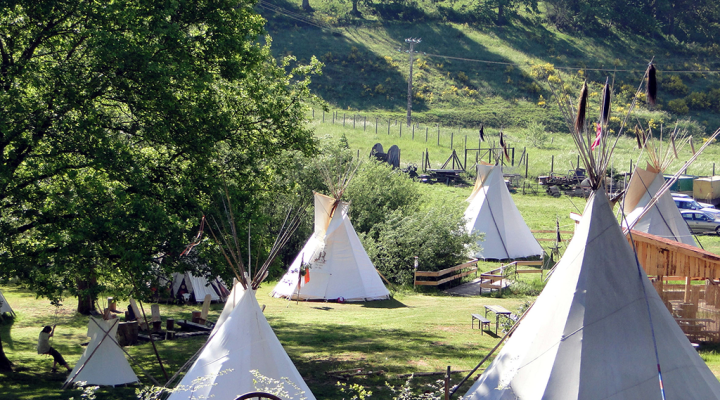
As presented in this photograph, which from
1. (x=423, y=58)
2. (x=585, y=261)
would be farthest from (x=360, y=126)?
(x=585, y=261)

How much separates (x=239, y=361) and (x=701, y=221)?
86.9ft

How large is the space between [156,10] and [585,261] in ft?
26.3

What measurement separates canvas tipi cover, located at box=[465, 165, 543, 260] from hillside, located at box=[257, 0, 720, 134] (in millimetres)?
32888

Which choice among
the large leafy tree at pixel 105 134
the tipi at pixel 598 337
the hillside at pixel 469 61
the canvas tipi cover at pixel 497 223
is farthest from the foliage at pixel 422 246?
the hillside at pixel 469 61

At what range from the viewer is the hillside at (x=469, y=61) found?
61344 millimetres

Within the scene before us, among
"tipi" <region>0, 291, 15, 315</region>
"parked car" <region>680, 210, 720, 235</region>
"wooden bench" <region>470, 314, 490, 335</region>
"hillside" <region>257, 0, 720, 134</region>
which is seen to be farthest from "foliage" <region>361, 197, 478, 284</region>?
"hillside" <region>257, 0, 720, 134</region>

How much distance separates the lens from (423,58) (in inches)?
2894

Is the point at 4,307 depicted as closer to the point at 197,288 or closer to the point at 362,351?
the point at 197,288

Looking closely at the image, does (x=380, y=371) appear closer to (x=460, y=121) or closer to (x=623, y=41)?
(x=460, y=121)

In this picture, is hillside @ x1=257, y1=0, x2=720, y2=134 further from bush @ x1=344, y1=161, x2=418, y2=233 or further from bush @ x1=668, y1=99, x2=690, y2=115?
bush @ x1=344, y1=161, x2=418, y2=233

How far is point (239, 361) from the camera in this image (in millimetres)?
8695

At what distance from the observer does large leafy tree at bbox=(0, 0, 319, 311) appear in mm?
10656

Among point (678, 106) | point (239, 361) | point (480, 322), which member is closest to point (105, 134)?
point (239, 361)

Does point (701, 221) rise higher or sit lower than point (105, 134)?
lower
